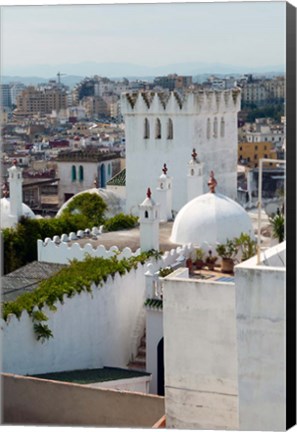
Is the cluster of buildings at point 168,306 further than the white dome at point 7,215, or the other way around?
the white dome at point 7,215

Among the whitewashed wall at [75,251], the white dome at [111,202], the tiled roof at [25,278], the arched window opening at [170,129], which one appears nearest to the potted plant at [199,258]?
the whitewashed wall at [75,251]

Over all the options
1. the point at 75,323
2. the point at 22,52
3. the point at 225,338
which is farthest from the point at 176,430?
the point at 22,52

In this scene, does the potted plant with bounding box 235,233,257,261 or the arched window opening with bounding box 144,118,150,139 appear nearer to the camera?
the potted plant with bounding box 235,233,257,261

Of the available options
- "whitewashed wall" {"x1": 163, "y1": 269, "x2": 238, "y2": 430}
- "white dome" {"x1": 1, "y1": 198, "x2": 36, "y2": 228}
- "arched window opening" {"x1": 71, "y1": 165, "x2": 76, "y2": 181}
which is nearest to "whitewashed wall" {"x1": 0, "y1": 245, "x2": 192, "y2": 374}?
"whitewashed wall" {"x1": 163, "y1": 269, "x2": 238, "y2": 430}

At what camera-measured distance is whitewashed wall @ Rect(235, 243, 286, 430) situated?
555 centimetres

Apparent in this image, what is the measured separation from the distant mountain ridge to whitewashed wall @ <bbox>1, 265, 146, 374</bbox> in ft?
5.58

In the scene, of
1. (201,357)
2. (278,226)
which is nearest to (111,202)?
(201,357)

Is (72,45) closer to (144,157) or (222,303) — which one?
(222,303)

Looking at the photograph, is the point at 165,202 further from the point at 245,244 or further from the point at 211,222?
the point at 245,244

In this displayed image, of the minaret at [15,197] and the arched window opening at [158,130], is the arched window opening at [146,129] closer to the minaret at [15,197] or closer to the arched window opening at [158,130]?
the arched window opening at [158,130]

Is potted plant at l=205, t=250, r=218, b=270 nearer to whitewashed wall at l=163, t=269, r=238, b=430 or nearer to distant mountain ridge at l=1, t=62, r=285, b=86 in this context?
distant mountain ridge at l=1, t=62, r=285, b=86

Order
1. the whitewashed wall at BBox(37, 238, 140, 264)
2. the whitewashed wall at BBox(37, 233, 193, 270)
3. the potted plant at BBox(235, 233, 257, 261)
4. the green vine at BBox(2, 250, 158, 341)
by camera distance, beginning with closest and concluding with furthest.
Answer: the green vine at BBox(2, 250, 158, 341) < the potted plant at BBox(235, 233, 257, 261) < the whitewashed wall at BBox(37, 233, 193, 270) < the whitewashed wall at BBox(37, 238, 140, 264)

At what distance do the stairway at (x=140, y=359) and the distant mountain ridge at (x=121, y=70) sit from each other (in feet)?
7.47

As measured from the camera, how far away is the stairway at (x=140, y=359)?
880 centimetres
